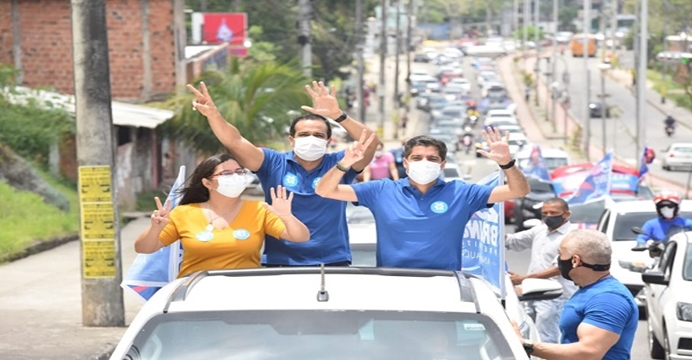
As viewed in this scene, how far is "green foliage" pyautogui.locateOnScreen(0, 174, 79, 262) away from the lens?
2250 centimetres

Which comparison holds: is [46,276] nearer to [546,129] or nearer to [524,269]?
[524,269]

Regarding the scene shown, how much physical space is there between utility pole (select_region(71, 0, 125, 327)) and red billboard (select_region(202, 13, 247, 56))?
41258mm

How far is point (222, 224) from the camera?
24.9 ft

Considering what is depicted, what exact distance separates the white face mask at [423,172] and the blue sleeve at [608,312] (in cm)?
142

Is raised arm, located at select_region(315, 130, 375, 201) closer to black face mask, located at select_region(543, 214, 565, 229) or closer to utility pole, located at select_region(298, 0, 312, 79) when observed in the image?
black face mask, located at select_region(543, 214, 565, 229)

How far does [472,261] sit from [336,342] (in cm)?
385

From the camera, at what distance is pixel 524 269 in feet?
73.9

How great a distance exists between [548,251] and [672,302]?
2.00m

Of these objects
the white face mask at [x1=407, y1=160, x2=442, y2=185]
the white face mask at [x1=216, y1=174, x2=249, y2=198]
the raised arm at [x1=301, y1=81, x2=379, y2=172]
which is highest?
the raised arm at [x1=301, y1=81, x2=379, y2=172]

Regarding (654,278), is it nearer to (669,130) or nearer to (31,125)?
(31,125)

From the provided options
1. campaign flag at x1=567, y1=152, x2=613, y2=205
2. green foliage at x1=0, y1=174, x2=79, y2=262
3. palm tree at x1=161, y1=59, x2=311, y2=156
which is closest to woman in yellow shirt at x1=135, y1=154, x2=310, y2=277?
green foliage at x1=0, y1=174, x2=79, y2=262

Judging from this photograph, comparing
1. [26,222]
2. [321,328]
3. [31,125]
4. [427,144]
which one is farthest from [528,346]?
[31,125]

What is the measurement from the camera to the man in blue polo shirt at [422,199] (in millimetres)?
7613

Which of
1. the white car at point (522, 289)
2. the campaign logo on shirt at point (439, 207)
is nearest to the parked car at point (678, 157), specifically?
the white car at point (522, 289)
